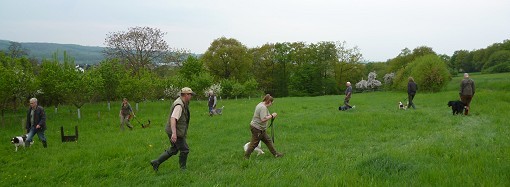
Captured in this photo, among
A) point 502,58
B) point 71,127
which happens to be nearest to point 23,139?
point 71,127

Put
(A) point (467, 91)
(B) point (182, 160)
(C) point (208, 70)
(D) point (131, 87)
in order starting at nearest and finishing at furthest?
(B) point (182, 160) → (A) point (467, 91) → (D) point (131, 87) → (C) point (208, 70)

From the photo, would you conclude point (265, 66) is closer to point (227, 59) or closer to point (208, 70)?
point (227, 59)

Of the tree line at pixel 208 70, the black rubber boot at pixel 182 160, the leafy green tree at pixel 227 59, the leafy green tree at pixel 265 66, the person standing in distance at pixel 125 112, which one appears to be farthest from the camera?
the leafy green tree at pixel 265 66

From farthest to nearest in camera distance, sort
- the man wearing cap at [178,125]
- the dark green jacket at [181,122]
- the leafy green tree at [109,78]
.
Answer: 1. the leafy green tree at [109,78]
2. the dark green jacket at [181,122]
3. the man wearing cap at [178,125]

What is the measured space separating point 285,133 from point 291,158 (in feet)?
16.4

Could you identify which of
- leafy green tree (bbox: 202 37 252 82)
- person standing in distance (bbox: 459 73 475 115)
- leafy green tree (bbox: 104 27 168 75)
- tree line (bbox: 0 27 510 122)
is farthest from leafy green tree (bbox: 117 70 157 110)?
leafy green tree (bbox: 202 37 252 82)

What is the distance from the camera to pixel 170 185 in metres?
6.89

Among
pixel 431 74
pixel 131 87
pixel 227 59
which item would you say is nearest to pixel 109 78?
pixel 131 87

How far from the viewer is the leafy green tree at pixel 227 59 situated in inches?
2405

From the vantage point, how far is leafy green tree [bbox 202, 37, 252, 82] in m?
61.1

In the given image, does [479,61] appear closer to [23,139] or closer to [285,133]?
[285,133]

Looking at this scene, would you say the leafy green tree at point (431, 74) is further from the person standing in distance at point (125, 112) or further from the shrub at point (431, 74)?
the person standing in distance at point (125, 112)

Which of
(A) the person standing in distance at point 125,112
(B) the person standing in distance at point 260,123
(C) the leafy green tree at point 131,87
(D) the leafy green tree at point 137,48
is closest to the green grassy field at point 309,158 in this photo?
(B) the person standing in distance at point 260,123

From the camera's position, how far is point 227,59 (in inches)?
2440
